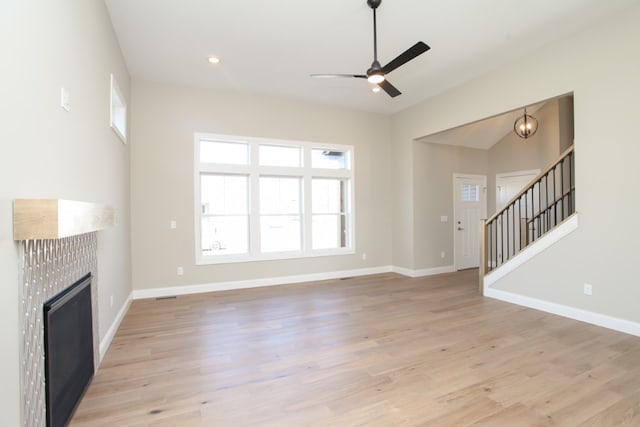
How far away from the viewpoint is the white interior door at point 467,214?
21.7 ft

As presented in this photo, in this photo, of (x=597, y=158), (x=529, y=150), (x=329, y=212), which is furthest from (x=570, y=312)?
(x=529, y=150)

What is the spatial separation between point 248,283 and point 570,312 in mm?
4500

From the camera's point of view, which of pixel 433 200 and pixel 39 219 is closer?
pixel 39 219

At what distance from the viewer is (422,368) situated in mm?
2486

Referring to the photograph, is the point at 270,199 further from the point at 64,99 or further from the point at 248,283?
the point at 64,99

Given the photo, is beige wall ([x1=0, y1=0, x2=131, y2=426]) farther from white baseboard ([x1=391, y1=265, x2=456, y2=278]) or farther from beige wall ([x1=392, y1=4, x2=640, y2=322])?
white baseboard ([x1=391, y1=265, x2=456, y2=278])

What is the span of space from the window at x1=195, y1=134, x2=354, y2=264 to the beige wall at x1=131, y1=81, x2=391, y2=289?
16 centimetres

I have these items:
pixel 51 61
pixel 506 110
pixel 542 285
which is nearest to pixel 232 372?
pixel 51 61

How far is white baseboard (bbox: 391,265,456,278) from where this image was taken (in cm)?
602

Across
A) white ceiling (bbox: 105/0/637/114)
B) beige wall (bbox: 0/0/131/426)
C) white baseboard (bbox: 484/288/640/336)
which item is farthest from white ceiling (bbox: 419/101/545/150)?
beige wall (bbox: 0/0/131/426)

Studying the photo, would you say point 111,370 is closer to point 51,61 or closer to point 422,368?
point 51,61

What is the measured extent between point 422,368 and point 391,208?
4.32 metres

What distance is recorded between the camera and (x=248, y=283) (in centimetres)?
525

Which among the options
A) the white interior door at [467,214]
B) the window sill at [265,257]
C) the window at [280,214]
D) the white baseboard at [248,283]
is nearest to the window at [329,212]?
the window sill at [265,257]
